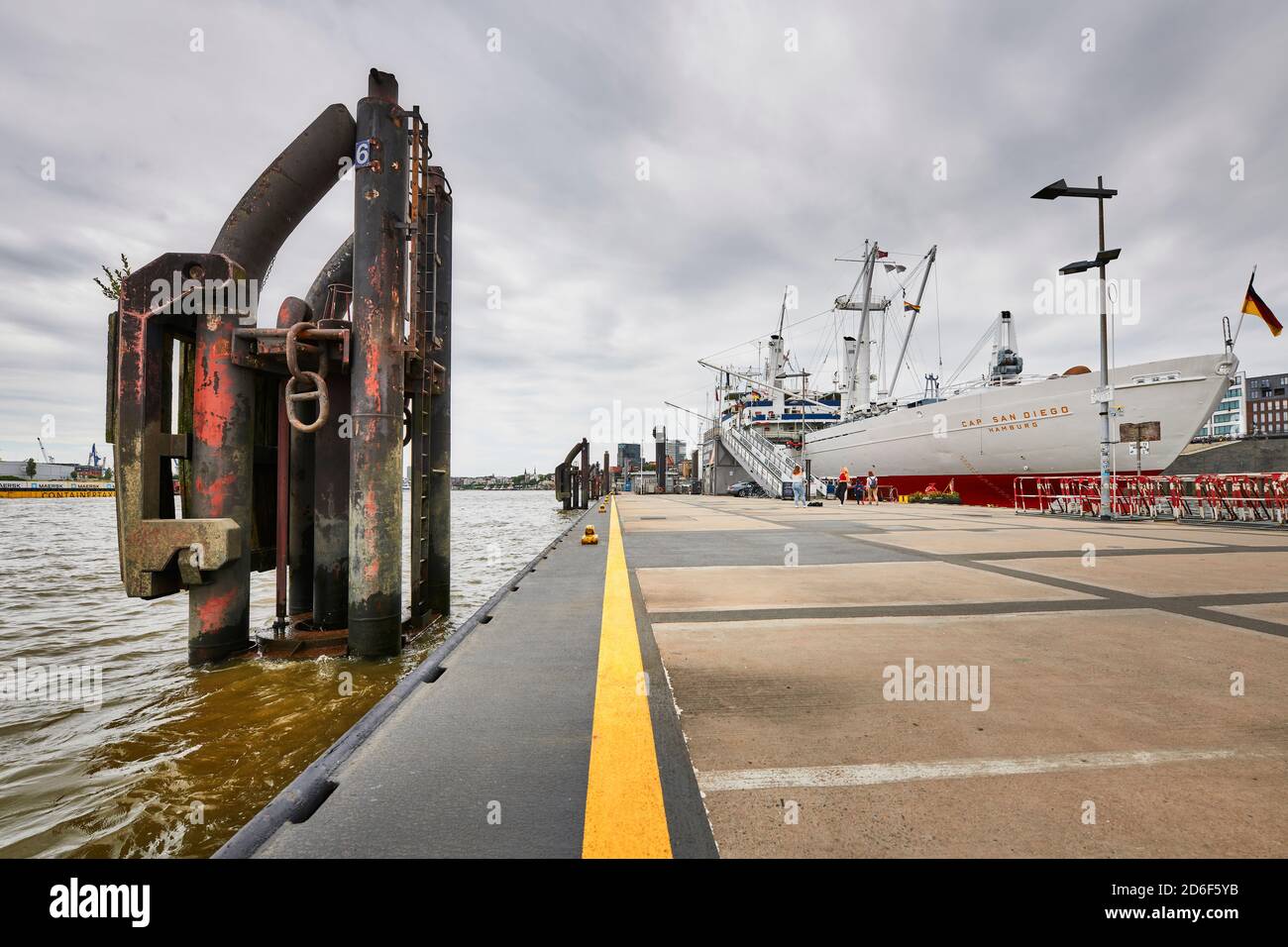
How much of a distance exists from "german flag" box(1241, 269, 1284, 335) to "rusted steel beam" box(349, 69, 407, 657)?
18082 millimetres

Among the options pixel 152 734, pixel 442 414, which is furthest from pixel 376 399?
pixel 152 734

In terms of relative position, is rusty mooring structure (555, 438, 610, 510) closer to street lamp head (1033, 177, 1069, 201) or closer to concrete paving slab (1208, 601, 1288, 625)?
street lamp head (1033, 177, 1069, 201)

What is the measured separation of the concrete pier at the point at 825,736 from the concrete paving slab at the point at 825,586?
9 centimetres

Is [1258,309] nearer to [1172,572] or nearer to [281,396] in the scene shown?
[1172,572]

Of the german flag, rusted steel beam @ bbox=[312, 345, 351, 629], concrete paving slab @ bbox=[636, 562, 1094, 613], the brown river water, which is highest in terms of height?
the german flag

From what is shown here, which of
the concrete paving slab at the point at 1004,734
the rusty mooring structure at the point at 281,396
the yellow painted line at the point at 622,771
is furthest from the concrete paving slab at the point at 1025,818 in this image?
the rusty mooring structure at the point at 281,396

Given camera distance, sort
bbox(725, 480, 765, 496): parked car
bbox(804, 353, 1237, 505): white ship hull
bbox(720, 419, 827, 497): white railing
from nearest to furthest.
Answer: bbox(804, 353, 1237, 505): white ship hull, bbox(720, 419, 827, 497): white railing, bbox(725, 480, 765, 496): parked car

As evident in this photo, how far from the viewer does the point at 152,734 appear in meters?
3.34

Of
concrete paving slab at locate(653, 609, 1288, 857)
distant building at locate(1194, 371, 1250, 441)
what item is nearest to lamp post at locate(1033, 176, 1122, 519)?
concrete paving slab at locate(653, 609, 1288, 857)

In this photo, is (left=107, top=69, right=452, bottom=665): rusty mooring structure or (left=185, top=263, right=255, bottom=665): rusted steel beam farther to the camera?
(left=185, top=263, right=255, bottom=665): rusted steel beam

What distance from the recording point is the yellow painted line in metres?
1.51

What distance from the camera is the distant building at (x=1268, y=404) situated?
103688 millimetres

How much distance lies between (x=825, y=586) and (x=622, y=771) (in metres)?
3.94
